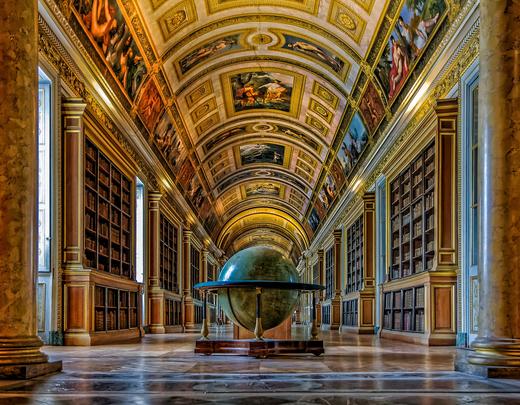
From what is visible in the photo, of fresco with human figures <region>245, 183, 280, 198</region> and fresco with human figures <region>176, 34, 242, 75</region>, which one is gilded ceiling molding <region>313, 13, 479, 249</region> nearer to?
fresco with human figures <region>176, 34, 242, 75</region>

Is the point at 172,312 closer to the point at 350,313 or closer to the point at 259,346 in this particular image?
the point at 350,313

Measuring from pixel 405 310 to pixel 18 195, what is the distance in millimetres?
12465

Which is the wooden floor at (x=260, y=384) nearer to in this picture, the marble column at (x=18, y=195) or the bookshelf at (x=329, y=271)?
the marble column at (x=18, y=195)

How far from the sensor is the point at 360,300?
2261 centimetres

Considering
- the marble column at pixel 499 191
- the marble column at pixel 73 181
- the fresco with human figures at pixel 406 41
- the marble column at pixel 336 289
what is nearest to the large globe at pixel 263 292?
the marble column at pixel 499 191

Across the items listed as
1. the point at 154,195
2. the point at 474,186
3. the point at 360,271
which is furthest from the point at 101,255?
the point at 360,271

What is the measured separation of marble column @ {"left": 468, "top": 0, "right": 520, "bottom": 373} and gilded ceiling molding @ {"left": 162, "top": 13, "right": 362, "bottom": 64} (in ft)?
39.9

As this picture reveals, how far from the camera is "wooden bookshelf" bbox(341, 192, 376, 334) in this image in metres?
22.4

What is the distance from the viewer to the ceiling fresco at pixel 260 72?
601 inches

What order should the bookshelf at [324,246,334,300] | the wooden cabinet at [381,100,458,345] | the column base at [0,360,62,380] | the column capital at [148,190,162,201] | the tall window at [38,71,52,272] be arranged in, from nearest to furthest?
1. the column base at [0,360,62,380]
2. the tall window at [38,71,52,272]
3. the wooden cabinet at [381,100,458,345]
4. the column capital at [148,190,162,201]
5. the bookshelf at [324,246,334,300]

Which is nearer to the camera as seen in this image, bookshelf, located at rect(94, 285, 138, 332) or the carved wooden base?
the carved wooden base

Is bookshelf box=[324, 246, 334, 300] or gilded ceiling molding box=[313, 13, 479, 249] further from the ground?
gilded ceiling molding box=[313, 13, 479, 249]

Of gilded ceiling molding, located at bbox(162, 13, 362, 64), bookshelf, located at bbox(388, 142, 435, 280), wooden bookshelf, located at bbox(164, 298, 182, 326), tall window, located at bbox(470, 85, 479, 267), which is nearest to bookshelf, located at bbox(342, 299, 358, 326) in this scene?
bookshelf, located at bbox(388, 142, 435, 280)

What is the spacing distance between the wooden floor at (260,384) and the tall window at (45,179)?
4.52 metres
